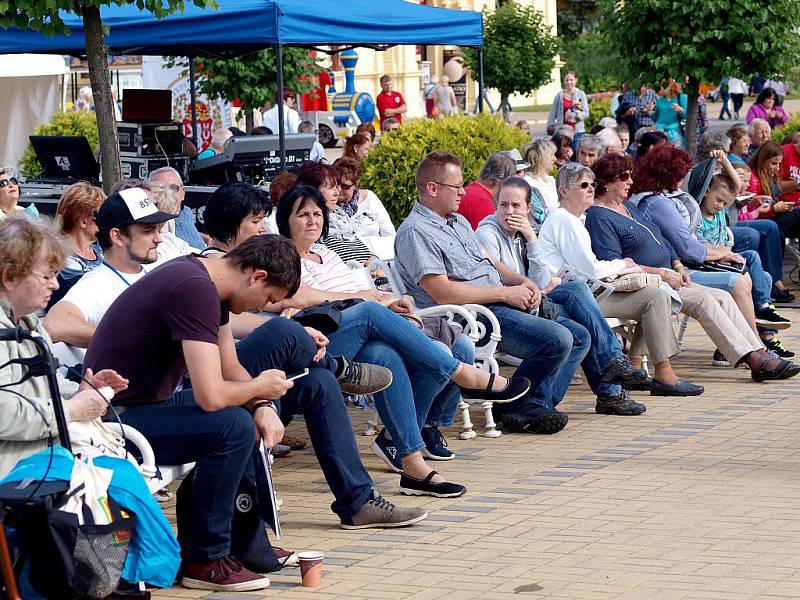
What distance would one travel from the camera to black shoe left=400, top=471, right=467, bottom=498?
616cm

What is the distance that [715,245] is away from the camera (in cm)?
1023

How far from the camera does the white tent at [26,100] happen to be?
73.0 ft

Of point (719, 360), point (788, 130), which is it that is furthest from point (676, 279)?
point (788, 130)

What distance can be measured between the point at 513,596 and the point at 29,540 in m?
1.67

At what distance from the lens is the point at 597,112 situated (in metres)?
23.8

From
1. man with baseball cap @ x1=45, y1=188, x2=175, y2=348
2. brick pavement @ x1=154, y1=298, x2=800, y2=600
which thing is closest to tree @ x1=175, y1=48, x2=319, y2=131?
brick pavement @ x1=154, y1=298, x2=800, y2=600

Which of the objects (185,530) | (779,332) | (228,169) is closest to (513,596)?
(185,530)

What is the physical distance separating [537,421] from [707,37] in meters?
9.14

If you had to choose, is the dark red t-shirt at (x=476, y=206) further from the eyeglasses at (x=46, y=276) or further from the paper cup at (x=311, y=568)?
the eyeglasses at (x=46, y=276)

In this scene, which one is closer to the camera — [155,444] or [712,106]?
[155,444]

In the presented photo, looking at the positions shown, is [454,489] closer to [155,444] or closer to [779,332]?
[155,444]

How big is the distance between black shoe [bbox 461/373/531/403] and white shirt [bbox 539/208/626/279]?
4.21 feet

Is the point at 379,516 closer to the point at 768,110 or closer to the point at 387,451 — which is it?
the point at 387,451

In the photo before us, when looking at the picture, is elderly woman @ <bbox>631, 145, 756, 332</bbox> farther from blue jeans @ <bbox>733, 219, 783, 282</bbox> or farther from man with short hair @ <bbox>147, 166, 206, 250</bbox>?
man with short hair @ <bbox>147, 166, 206, 250</bbox>
